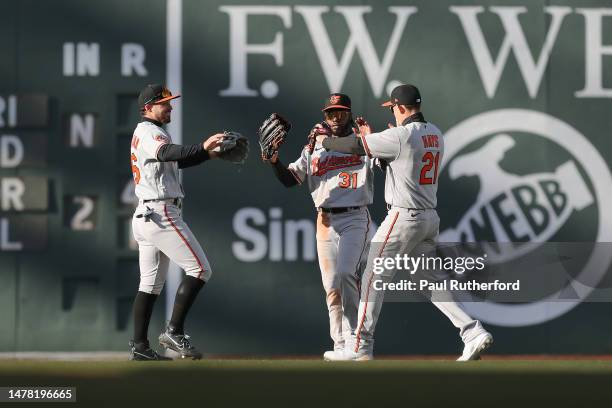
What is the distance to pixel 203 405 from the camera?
631 centimetres

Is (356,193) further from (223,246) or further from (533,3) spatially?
(533,3)

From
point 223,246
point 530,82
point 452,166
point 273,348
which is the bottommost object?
point 273,348

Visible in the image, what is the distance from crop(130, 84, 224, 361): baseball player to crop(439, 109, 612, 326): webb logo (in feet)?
9.46

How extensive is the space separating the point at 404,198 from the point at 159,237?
1.60 metres

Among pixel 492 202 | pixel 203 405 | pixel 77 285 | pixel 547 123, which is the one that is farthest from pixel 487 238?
pixel 203 405

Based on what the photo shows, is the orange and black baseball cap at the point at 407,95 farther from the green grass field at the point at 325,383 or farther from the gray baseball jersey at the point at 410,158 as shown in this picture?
the green grass field at the point at 325,383

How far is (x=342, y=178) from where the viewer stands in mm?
9227

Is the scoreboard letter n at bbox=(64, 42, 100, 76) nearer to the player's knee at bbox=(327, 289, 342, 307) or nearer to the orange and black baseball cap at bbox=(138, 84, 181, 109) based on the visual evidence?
the orange and black baseball cap at bbox=(138, 84, 181, 109)

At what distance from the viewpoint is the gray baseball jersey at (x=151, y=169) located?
841 cm

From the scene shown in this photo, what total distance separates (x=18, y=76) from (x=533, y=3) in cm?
420

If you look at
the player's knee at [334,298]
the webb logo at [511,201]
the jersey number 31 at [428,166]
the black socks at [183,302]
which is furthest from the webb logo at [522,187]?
the black socks at [183,302]

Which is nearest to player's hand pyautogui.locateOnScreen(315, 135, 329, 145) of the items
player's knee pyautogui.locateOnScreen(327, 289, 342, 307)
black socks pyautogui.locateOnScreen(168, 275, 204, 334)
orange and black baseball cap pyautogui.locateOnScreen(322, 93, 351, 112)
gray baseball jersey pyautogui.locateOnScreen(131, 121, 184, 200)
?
orange and black baseball cap pyautogui.locateOnScreen(322, 93, 351, 112)

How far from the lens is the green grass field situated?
21.0 feet

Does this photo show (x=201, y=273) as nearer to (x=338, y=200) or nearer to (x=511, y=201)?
(x=338, y=200)
